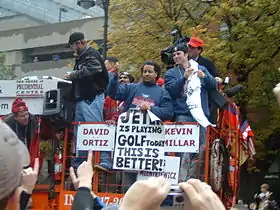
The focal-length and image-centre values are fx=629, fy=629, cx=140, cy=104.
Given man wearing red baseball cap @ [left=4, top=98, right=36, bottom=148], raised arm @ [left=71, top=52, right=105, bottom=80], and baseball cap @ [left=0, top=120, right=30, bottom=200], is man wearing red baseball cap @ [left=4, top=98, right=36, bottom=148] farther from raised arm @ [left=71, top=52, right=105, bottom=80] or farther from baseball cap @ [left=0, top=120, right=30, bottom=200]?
baseball cap @ [left=0, top=120, right=30, bottom=200]

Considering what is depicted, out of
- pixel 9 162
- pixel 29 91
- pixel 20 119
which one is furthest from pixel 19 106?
pixel 9 162

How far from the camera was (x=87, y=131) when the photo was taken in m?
7.84

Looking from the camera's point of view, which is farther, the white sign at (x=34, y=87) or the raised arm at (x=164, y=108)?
the white sign at (x=34, y=87)

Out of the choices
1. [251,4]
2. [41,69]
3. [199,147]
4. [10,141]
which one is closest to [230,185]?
[199,147]

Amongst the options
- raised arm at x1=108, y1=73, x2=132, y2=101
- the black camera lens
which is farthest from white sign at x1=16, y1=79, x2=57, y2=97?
the black camera lens

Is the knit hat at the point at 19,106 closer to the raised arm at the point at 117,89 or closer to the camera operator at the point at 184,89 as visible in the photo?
the raised arm at the point at 117,89

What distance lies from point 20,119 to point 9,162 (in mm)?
5993

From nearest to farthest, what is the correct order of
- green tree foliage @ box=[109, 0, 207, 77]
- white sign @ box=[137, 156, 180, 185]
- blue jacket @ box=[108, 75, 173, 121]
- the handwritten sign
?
white sign @ box=[137, 156, 180, 185] < the handwritten sign < blue jacket @ box=[108, 75, 173, 121] < green tree foliage @ box=[109, 0, 207, 77]

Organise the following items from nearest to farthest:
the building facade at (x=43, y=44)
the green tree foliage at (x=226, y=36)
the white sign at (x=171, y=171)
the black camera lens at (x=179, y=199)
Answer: the black camera lens at (x=179, y=199), the white sign at (x=171, y=171), the green tree foliage at (x=226, y=36), the building facade at (x=43, y=44)

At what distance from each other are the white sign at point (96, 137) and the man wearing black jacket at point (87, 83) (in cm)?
14

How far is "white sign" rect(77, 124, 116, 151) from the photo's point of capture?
775 cm

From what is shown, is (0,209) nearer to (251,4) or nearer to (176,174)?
(176,174)

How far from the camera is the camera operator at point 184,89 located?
7.50m

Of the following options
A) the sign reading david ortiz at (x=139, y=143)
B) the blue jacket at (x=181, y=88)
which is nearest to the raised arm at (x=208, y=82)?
the blue jacket at (x=181, y=88)
